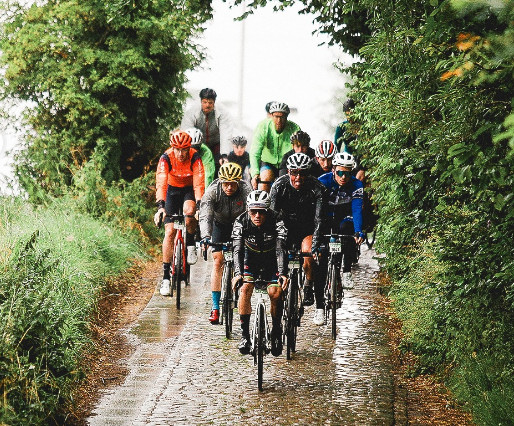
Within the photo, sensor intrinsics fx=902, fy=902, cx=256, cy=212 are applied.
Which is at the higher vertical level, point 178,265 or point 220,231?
point 220,231

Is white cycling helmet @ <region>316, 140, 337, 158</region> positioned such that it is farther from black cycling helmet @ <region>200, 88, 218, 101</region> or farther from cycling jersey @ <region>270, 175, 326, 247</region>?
black cycling helmet @ <region>200, 88, 218, 101</region>

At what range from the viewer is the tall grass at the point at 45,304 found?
6906 mm

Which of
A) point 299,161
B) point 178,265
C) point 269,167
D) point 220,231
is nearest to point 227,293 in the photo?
point 220,231

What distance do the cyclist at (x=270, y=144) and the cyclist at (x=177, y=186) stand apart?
59.0 inches

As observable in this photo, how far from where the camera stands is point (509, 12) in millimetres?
3312

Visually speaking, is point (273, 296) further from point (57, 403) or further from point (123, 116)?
point (123, 116)

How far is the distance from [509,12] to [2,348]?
5001 millimetres

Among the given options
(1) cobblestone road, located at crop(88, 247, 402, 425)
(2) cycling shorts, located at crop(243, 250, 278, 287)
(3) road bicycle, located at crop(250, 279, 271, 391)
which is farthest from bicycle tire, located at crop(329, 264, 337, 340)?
(3) road bicycle, located at crop(250, 279, 271, 391)

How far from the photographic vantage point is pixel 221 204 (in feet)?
35.5

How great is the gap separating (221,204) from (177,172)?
1.99 m

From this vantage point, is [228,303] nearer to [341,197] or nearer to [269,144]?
[341,197]

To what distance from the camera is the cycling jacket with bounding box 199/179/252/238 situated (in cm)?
1072

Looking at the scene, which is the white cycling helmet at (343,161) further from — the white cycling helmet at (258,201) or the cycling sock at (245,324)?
the cycling sock at (245,324)

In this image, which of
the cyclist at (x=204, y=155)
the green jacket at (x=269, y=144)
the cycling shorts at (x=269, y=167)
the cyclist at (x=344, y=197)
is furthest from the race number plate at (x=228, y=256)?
the cycling shorts at (x=269, y=167)
